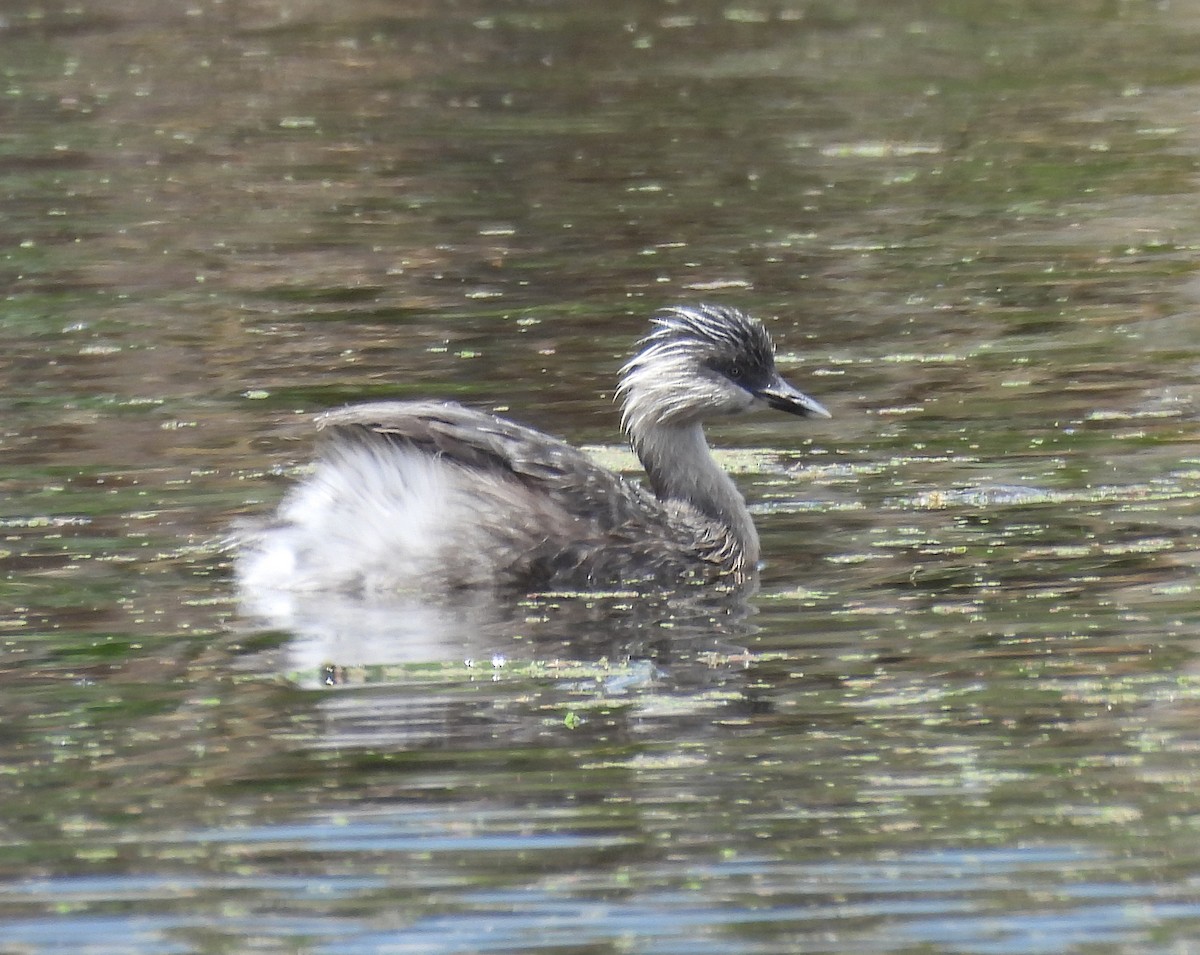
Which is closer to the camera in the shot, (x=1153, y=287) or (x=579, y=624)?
(x=579, y=624)

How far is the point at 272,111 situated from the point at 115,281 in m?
6.01

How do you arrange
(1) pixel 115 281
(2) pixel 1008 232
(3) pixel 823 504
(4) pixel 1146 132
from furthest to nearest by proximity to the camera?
(4) pixel 1146 132
(2) pixel 1008 232
(1) pixel 115 281
(3) pixel 823 504

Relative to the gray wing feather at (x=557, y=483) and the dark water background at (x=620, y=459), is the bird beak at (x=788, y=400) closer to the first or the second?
the dark water background at (x=620, y=459)

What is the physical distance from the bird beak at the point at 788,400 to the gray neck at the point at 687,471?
295 mm

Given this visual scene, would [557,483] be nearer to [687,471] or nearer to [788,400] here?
[687,471]

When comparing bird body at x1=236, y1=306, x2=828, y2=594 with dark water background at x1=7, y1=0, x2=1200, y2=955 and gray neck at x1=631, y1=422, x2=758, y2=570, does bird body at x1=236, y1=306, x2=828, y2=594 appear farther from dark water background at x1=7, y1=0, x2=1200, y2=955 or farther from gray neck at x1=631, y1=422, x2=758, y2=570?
dark water background at x1=7, y1=0, x2=1200, y2=955

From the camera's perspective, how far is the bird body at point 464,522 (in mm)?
8539

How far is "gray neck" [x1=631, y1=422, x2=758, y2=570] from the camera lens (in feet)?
30.3

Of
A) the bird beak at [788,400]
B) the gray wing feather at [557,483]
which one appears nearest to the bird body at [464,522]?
the gray wing feather at [557,483]

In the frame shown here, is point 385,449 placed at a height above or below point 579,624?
above

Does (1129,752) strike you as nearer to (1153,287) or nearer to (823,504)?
(823,504)

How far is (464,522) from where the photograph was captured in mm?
8562

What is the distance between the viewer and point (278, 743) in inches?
268

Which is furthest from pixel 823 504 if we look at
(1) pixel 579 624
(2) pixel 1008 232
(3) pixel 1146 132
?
(3) pixel 1146 132
